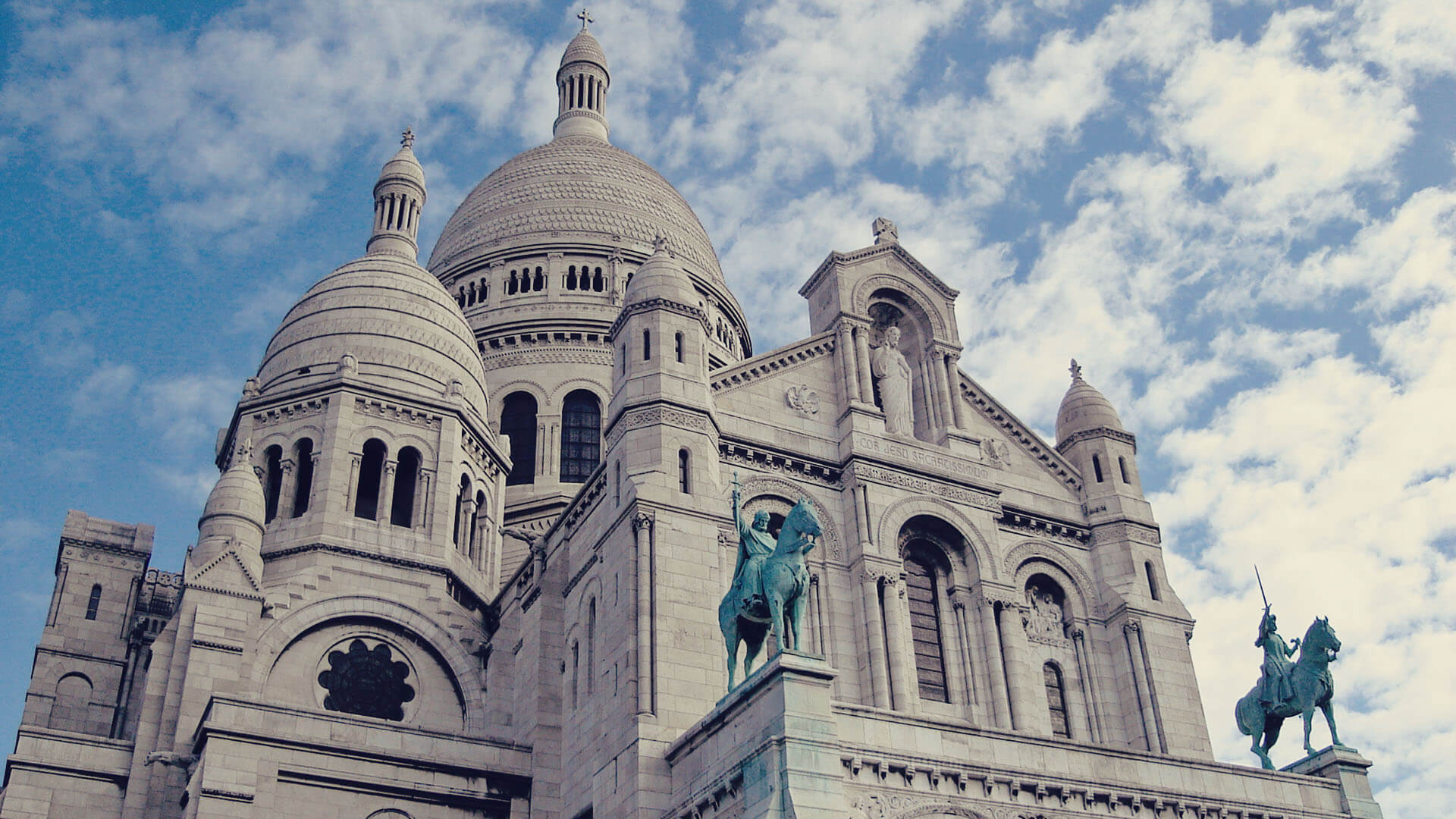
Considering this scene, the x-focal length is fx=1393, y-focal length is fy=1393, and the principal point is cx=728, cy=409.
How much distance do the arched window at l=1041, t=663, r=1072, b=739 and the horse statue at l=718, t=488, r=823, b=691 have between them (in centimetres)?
1041

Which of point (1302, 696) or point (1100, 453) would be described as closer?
point (1302, 696)

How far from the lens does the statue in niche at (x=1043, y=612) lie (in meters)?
→ 32.2

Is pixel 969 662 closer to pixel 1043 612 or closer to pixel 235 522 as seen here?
pixel 1043 612

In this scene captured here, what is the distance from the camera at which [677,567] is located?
26906 millimetres

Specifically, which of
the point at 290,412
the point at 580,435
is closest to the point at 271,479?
the point at 290,412

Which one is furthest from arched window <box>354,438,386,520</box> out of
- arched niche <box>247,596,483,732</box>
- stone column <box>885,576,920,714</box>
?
stone column <box>885,576,920,714</box>

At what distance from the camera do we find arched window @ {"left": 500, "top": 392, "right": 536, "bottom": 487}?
156ft

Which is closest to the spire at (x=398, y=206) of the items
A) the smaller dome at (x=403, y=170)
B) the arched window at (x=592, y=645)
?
the smaller dome at (x=403, y=170)

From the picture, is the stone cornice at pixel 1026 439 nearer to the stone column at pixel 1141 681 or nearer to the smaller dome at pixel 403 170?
the stone column at pixel 1141 681

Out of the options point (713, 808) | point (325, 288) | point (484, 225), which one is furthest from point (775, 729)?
point (484, 225)

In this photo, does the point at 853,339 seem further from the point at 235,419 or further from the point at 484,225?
the point at 484,225

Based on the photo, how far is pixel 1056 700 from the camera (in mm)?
31578

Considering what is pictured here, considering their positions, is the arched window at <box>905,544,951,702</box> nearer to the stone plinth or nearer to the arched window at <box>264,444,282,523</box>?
the stone plinth

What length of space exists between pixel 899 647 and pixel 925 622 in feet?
7.52
